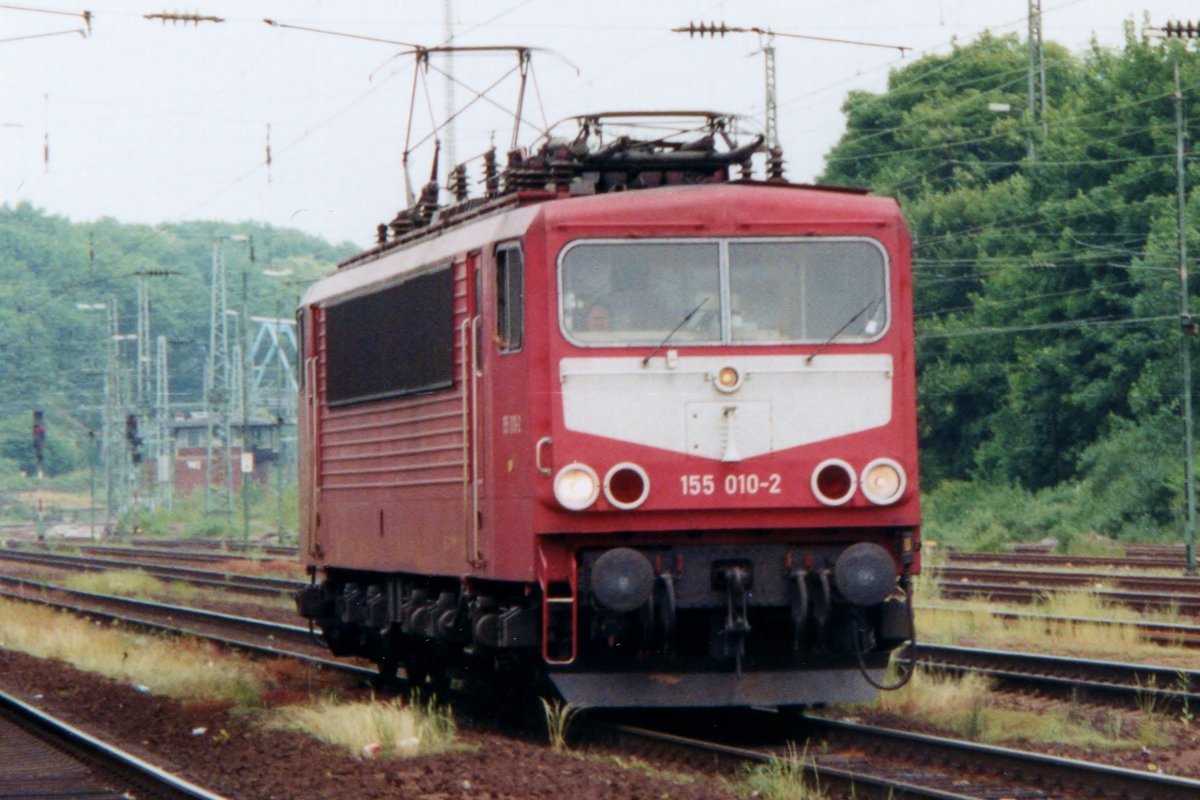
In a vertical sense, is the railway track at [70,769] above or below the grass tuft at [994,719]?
below

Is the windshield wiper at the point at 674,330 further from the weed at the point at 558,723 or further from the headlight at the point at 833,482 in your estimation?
the weed at the point at 558,723

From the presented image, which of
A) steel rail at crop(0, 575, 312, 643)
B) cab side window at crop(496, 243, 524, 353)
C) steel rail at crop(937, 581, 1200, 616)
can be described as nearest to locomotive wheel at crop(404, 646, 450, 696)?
steel rail at crop(0, 575, 312, 643)

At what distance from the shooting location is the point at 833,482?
39.2 feet

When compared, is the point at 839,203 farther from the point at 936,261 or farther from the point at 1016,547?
the point at 936,261

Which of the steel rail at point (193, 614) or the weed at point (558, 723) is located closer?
the weed at point (558, 723)

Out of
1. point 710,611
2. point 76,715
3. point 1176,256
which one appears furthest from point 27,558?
point 710,611

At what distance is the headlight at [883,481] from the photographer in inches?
470

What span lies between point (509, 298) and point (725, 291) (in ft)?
4.29

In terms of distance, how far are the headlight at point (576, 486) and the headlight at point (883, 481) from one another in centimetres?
161

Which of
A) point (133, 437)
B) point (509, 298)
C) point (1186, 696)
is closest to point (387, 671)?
point (509, 298)

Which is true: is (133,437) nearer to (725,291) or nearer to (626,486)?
(725,291)

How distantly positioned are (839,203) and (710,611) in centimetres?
261

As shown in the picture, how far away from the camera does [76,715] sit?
15.9 m

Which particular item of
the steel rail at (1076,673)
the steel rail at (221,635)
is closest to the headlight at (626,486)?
the steel rail at (1076,673)
